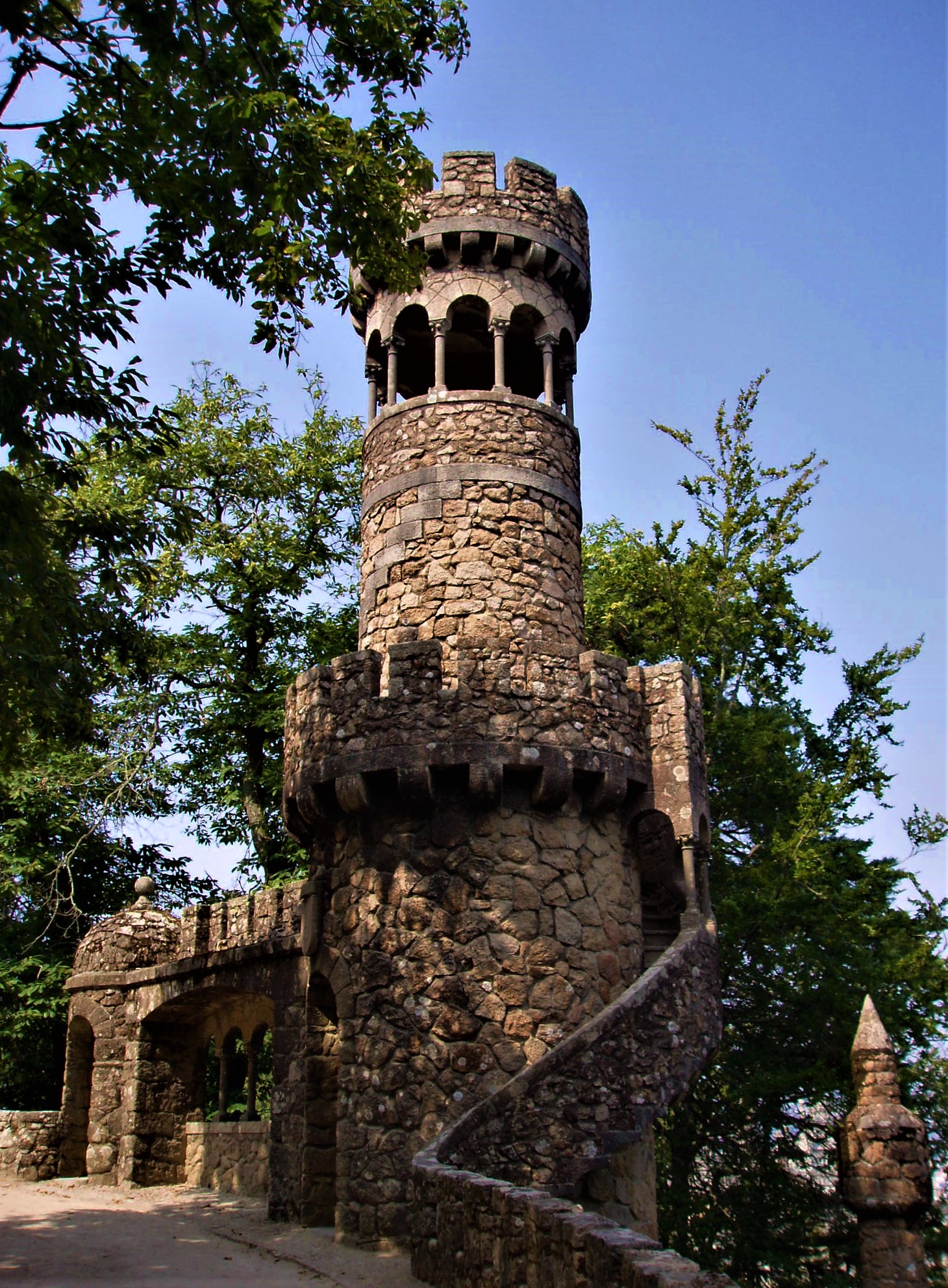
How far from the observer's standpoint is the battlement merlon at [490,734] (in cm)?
990

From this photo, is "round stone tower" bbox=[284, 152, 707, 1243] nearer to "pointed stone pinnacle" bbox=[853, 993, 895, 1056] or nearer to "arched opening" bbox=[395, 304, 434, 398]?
"arched opening" bbox=[395, 304, 434, 398]

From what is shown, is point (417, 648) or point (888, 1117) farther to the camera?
point (417, 648)

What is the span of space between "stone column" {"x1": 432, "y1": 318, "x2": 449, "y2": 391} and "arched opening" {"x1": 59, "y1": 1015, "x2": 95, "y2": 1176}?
32.0 feet

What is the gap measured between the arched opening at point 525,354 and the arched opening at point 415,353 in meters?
0.85

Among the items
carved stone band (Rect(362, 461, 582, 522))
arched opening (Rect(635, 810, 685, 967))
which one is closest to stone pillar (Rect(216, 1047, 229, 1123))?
arched opening (Rect(635, 810, 685, 967))

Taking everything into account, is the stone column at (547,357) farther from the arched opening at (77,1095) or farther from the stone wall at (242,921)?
the arched opening at (77,1095)

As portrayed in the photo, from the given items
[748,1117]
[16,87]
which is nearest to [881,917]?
[748,1117]

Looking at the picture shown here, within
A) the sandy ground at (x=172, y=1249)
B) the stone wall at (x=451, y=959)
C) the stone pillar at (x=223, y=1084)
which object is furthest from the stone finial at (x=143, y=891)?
the stone wall at (x=451, y=959)

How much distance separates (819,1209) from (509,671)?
1003 cm

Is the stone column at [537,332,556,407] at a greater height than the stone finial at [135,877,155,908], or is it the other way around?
the stone column at [537,332,556,407]

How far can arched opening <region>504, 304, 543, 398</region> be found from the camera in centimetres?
1245

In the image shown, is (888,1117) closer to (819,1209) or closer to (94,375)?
(94,375)

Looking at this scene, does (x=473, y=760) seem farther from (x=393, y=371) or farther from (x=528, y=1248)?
(x=393, y=371)

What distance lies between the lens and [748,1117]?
54.5 feet
